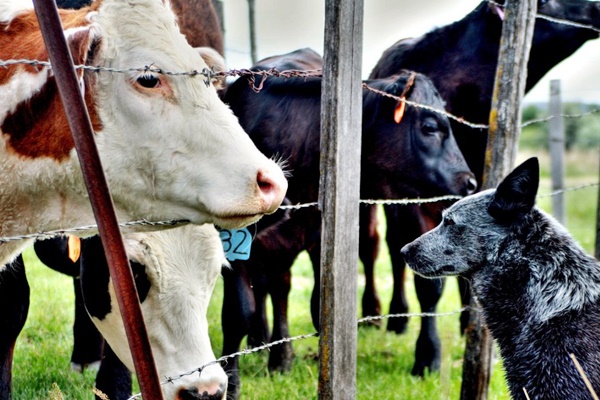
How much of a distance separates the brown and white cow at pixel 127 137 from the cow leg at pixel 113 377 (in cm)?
118

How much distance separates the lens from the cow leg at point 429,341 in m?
5.63

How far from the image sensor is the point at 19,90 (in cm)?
281

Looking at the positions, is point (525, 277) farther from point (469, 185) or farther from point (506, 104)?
point (469, 185)

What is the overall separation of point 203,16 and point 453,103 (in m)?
2.12

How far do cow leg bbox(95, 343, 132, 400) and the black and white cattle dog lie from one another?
1.62m

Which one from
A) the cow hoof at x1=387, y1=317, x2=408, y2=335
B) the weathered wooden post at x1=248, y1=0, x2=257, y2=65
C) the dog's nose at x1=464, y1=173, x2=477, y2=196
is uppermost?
the weathered wooden post at x1=248, y1=0, x2=257, y2=65

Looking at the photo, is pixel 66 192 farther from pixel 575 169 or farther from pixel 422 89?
pixel 575 169

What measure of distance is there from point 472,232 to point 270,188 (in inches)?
63.4

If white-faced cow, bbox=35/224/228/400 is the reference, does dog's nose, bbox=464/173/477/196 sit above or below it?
above

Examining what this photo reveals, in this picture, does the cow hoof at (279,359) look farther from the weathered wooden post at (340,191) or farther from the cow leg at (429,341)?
the weathered wooden post at (340,191)

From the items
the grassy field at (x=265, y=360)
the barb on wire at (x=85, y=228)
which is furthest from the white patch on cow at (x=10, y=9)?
the grassy field at (x=265, y=360)

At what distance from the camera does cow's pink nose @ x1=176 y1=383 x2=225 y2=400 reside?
344 centimetres

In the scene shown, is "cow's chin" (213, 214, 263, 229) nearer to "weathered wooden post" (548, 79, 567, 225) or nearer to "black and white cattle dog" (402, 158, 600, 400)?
"black and white cattle dog" (402, 158, 600, 400)

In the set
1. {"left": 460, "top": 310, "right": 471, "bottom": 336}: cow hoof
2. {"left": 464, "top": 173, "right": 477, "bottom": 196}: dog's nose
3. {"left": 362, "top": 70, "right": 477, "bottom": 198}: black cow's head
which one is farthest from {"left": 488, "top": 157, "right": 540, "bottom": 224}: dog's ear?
{"left": 460, "top": 310, "right": 471, "bottom": 336}: cow hoof
